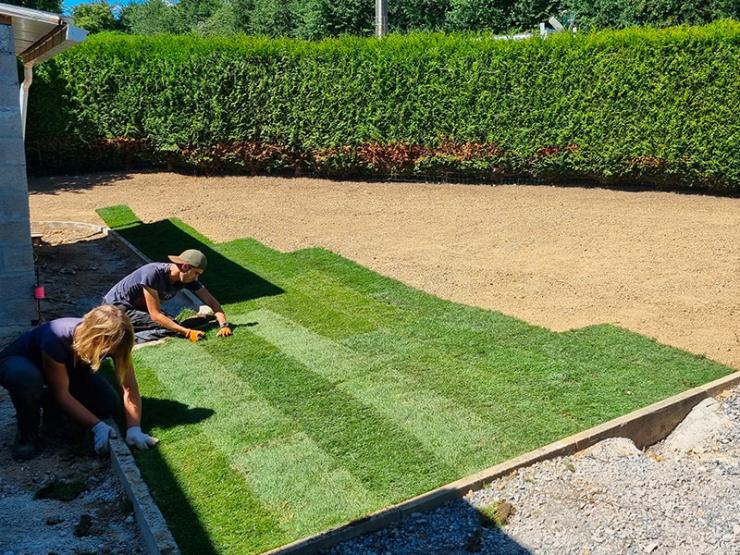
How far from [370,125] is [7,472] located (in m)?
12.4

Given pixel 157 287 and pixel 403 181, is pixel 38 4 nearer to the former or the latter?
pixel 403 181

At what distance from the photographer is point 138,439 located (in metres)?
5.07

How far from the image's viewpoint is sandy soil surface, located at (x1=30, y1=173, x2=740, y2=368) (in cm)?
822

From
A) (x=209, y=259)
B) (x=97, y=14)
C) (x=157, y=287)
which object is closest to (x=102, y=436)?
(x=157, y=287)

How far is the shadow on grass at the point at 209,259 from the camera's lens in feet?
29.4

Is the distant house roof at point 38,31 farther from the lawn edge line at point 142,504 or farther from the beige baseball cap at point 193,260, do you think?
the lawn edge line at point 142,504

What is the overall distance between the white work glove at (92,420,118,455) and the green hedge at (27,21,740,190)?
11.9 meters

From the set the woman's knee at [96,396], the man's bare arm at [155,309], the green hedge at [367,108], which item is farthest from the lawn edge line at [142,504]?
the green hedge at [367,108]

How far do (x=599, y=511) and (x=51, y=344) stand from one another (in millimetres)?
3783

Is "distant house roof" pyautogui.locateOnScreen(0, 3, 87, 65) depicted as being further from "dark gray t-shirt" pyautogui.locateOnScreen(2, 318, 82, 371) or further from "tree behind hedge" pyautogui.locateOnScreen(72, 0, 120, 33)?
"tree behind hedge" pyautogui.locateOnScreen(72, 0, 120, 33)

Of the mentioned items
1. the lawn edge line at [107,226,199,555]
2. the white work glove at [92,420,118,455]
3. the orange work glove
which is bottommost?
the lawn edge line at [107,226,199,555]

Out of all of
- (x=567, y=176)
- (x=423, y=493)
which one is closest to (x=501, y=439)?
(x=423, y=493)

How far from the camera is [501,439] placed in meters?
5.18

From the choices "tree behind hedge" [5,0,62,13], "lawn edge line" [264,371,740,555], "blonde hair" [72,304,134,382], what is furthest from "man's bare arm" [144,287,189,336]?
"tree behind hedge" [5,0,62,13]
